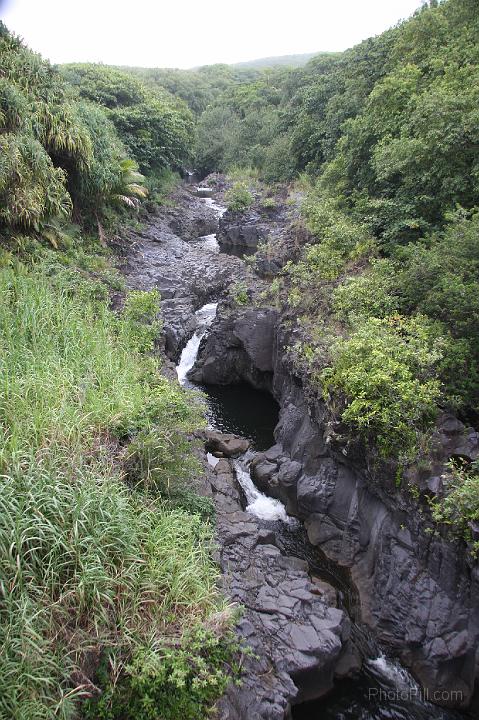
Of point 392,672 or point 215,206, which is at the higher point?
point 215,206

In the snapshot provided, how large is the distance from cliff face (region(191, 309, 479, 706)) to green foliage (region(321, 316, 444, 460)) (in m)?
0.48

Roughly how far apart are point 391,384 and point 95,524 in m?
4.91

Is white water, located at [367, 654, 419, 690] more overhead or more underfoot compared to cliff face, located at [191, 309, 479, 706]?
more underfoot

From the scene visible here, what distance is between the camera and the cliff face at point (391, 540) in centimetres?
638

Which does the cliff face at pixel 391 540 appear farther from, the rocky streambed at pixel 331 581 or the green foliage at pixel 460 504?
the green foliage at pixel 460 504

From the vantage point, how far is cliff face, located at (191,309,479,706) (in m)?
6.38

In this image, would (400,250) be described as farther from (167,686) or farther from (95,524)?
(167,686)

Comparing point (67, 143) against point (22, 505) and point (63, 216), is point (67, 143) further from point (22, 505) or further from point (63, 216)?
point (22, 505)

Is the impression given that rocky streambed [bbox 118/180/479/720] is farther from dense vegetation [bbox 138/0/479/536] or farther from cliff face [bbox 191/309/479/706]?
dense vegetation [bbox 138/0/479/536]

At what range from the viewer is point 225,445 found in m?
11.7

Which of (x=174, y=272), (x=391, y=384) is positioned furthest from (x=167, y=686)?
(x=174, y=272)

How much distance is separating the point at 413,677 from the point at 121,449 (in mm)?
5613

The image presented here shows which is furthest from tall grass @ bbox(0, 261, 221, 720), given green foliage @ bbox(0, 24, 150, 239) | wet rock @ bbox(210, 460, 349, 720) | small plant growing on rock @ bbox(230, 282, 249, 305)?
small plant growing on rock @ bbox(230, 282, 249, 305)

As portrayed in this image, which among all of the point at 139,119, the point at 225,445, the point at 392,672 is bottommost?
the point at 392,672
